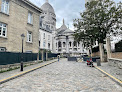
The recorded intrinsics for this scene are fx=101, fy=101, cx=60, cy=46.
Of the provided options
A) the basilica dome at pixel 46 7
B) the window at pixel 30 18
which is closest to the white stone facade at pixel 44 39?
the window at pixel 30 18

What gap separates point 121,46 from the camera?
11.2 meters

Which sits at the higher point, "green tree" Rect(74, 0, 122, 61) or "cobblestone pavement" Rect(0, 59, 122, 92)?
"green tree" Rect(74, 0, 122, 61)

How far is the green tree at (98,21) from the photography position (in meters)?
16.5

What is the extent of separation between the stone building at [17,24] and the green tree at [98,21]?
8494 millimetres

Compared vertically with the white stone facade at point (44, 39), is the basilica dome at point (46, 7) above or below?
above

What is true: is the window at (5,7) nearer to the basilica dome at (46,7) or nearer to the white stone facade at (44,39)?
the white stone facade at (44,39)

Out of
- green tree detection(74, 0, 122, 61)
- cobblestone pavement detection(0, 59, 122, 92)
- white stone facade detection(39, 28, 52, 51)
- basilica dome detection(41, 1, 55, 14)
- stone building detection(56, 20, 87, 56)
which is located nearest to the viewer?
cobblestone pavement detection(0, 59, 122, 92)

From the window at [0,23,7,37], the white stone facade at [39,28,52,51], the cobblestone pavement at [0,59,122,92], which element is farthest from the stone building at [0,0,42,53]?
the white stone facade at [39,28,52,51]

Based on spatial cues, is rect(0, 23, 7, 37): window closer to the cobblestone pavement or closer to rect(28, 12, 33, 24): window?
rect(28, 12, 33, 24): window

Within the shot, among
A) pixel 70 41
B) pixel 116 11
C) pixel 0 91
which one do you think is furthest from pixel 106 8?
pixel 70 41

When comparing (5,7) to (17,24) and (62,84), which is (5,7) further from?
(62,84)

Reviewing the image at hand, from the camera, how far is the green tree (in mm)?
16469

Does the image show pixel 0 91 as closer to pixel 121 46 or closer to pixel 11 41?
pixel 11 41

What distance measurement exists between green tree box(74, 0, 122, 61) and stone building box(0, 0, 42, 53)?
8494 millimetres
